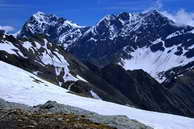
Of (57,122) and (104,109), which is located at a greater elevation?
(104,109)

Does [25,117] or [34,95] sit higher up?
[34,95]

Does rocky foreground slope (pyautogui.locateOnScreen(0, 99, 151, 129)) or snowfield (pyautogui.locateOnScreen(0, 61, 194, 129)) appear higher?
snowfield (pyautogui.locateOnScreen(0, 61, 194, 129))

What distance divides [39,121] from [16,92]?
43.2m

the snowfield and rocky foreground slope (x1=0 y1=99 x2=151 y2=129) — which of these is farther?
the snowfield

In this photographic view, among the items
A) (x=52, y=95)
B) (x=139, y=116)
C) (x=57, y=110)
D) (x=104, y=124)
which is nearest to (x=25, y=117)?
(x=104, y=124)

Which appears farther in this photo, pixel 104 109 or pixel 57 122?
pixel 104 109

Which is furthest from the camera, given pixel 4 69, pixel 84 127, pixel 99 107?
pixel 4 69

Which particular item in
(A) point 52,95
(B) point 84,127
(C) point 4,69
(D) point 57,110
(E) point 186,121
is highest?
(C) point 4,69

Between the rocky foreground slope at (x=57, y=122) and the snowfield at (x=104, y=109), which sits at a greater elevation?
the snowfield at (x=104, y=109)

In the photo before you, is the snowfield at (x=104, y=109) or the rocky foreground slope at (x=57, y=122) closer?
the rocky foreground slope at (x=57, y=122)

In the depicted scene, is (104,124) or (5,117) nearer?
(5,117)

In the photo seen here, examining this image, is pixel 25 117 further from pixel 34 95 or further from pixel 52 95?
pixel 52 95

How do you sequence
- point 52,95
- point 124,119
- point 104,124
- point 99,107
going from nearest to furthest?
1. point 104,124
2. point 124,119
3. point 99,107
4. point 52,95

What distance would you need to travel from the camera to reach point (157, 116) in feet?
205
